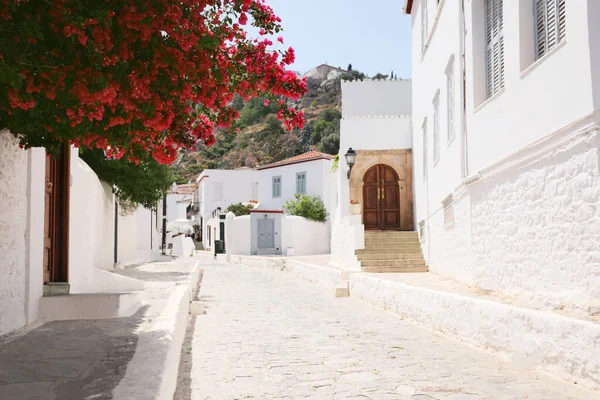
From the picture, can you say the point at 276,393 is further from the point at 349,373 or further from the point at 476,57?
the point at 476,57

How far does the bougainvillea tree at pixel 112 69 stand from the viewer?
3379 mm

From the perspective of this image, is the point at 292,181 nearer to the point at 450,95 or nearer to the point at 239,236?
the point at 239,236

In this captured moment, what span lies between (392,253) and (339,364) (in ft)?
33.7

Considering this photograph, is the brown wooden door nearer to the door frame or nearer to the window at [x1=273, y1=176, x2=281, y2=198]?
the door frame

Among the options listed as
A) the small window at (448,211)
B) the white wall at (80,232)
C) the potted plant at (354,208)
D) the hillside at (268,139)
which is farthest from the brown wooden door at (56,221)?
the hillside at (268,139)

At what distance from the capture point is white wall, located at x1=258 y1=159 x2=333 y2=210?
3712 cm

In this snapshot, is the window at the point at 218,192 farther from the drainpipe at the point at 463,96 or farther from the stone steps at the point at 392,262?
the drainpipe at the point at 463,96

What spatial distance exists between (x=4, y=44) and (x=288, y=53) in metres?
2.61

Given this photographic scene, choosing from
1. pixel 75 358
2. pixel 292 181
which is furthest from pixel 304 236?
pixel 75 358

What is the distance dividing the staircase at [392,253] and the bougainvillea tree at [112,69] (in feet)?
36.2

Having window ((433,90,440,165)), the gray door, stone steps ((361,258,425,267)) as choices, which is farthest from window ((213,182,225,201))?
window ((433,90,440,165))

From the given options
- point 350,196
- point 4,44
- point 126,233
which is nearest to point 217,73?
point 4,44

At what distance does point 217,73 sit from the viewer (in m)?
4.38

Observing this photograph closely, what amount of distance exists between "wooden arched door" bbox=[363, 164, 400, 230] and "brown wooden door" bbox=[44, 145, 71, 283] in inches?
507
